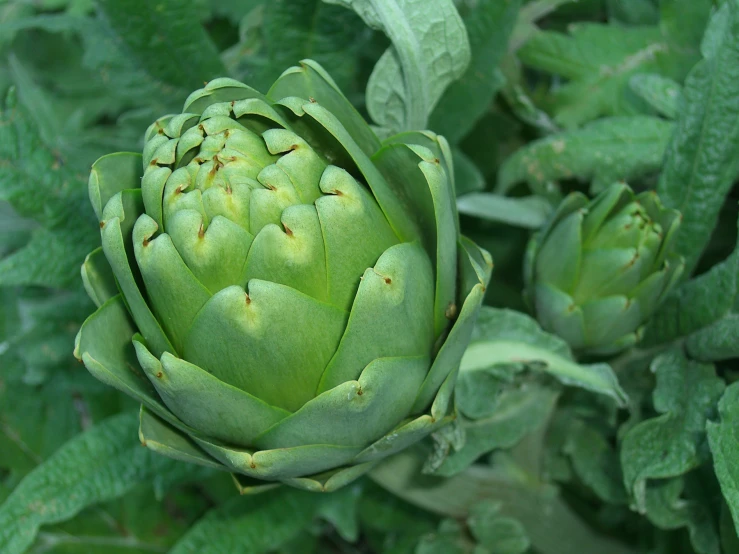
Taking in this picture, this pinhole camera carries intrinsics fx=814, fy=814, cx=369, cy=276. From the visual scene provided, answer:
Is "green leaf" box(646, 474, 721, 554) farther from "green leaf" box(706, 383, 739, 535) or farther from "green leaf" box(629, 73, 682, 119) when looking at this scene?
"green leaf" box(629, 73, 682, 119)

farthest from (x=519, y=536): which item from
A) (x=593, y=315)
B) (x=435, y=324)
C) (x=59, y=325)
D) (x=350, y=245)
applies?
(x=59, y=325)

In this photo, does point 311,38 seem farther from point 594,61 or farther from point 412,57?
point 594,61

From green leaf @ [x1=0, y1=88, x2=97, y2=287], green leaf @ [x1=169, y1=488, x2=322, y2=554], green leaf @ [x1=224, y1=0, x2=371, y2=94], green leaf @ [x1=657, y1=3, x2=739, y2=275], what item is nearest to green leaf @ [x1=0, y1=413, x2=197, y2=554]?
green leaf @ [x1=169, y1=488, x2=322, y2=554]

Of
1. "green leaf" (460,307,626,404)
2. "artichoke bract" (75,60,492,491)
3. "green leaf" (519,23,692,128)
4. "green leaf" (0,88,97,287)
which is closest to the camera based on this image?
"artichoke bract" (75,60,492,491)

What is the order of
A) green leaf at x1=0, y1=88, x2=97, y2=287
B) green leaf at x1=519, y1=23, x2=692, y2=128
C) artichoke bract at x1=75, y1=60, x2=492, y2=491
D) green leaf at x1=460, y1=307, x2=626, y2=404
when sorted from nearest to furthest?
artichoke bract at x1=75, y1=60, x2=492, y2=491 → green leaf at x1=460, y1=307, x2=626, y2=404 → green leaf at x1=0, y1=88, x2=97, y2=287 → green leaf at x1=519, y1=23, x2=692, y2=128

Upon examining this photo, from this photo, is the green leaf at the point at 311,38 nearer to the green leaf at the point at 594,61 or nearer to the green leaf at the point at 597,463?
the green leaf at the point at 594,61

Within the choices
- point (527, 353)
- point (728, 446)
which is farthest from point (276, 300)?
point (728, 446)

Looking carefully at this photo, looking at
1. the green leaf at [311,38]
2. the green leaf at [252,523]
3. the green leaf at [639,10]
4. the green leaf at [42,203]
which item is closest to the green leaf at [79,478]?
the green leaf at [252,523]
